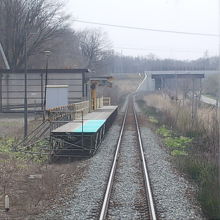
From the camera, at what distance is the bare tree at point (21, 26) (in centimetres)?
4662

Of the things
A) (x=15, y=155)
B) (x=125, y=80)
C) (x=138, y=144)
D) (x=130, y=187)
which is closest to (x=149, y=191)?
(x=130, y=187)

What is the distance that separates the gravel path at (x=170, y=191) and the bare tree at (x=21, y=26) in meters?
35.0

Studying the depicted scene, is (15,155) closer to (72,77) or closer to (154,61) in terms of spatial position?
(72,77)

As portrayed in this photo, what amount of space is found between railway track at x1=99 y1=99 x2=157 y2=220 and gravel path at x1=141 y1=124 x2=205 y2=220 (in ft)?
0.64

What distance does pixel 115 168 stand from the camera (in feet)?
40.1

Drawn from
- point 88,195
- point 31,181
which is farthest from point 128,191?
point 31,181

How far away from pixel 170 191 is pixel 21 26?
1596 inches

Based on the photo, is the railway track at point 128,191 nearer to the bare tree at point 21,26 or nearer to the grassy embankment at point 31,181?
the grassy embankment at point 31,181

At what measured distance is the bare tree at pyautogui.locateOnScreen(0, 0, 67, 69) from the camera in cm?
4662

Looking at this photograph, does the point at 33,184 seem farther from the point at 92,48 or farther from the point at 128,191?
the point at 92,48

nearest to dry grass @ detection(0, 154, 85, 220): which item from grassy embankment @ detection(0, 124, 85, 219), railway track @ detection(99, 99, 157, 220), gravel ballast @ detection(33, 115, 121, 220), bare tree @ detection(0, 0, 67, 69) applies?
grassy embankment @ detection(0, 124, 85, 219)

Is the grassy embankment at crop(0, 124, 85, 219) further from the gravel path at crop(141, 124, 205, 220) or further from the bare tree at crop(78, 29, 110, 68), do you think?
the bare tree at crop(78, 29, 110, 68)

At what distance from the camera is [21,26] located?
47.1 metres

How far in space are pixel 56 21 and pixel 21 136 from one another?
105 feet
